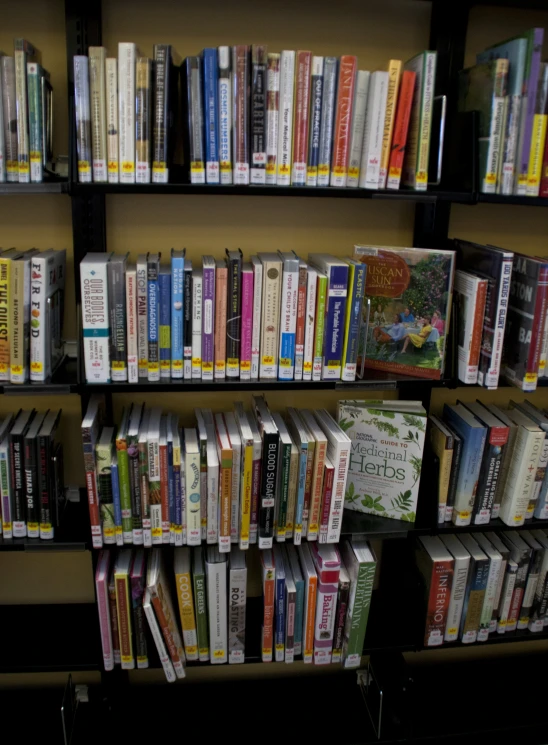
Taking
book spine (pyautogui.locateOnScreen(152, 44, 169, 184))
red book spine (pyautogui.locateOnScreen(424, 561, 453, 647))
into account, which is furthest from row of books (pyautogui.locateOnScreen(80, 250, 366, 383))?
red book spine (pyautogui.locateOnScreen(424, 561, 453, 647))

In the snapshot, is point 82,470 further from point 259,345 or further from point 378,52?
point 378,52

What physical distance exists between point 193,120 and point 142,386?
2.30 feet

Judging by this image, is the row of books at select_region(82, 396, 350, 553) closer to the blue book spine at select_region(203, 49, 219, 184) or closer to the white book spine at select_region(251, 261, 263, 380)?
the white book spine at select_region(251, 261, 263, 380)

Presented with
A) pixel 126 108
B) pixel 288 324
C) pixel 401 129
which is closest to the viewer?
pixel 126 108

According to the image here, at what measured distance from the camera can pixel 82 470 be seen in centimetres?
220

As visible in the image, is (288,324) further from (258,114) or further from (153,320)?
(258,114)

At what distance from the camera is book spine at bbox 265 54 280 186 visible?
5.14ft

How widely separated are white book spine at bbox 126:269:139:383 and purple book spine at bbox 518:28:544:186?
1071 millimetres

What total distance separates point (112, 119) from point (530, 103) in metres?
1.07

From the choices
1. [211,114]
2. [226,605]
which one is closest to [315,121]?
[211,114]

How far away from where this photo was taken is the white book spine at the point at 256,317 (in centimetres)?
172

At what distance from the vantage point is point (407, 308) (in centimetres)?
185

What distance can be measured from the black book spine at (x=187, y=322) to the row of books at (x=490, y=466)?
0.81 m

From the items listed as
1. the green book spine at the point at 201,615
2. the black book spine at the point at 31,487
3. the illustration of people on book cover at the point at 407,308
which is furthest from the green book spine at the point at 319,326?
the black book spine at the point at 31,487
